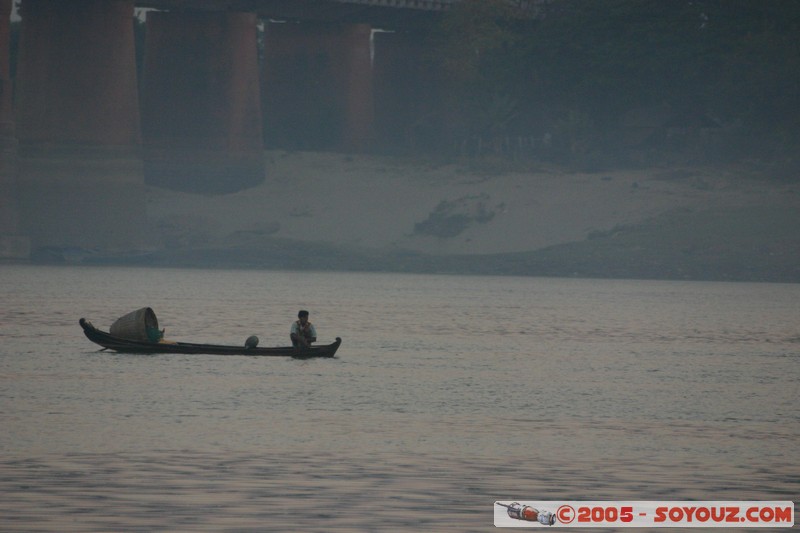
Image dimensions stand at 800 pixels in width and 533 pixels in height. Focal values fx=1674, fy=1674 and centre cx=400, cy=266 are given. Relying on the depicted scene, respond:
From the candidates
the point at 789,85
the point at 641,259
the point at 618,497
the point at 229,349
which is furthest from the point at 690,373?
the point at 789,85

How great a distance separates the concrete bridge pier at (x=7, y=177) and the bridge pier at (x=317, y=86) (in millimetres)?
26032

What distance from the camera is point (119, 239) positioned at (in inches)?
4683

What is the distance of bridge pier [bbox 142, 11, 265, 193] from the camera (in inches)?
5020

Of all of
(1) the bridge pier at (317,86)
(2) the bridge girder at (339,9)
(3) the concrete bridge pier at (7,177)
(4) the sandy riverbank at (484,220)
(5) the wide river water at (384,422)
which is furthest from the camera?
(1) the bridge pier at (317,86)

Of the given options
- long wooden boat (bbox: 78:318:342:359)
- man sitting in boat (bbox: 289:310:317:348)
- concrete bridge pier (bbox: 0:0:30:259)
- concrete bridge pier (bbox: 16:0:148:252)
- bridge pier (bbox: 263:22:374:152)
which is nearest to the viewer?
long wooden boat (bbox: 78:318:342:359)

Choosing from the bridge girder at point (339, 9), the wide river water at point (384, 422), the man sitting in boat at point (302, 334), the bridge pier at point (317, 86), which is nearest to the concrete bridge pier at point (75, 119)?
the bridge girder at point (339, 9)

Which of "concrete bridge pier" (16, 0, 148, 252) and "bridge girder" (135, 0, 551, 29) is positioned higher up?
"bridge girder" (135, 0, 551, 29)

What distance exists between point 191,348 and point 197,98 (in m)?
84.3

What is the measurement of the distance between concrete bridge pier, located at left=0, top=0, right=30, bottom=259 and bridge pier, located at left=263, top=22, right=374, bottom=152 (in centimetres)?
2603

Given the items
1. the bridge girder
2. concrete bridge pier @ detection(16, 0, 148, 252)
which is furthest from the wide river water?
the bridge girder

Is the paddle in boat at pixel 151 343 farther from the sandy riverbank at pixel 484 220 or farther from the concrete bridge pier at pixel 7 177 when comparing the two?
the sandy riverbank at pixel 484 220

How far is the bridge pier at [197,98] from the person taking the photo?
418ft

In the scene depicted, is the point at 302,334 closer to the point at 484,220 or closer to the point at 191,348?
the point at 191,348

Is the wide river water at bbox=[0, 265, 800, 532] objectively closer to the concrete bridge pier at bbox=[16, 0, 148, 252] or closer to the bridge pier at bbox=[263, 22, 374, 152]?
the concrete bridge pier at bbox=[16, 0, 148, 252]
